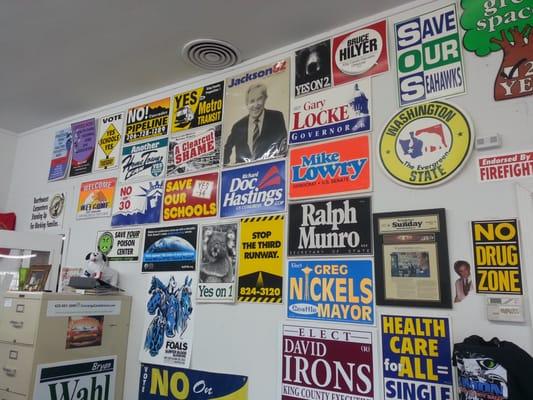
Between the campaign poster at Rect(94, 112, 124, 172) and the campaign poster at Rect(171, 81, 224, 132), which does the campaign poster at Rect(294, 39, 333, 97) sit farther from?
the campaign poster at Rect(94, 112, 124, 172)

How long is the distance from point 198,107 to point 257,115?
0.44m

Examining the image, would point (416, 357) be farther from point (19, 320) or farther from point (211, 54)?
point (19, 320)

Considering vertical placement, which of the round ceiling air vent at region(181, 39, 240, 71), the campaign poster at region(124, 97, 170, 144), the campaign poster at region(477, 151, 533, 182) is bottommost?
the campaign poster at region(477, 151, 533, 182)

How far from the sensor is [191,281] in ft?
7.19

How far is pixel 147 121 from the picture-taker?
2.64m

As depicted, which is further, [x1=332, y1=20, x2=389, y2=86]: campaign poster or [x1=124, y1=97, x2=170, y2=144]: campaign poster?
[x1=124, y1=97, x2=170, y2=144]: campaign poster

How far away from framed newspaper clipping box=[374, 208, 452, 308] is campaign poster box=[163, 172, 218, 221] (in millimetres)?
922

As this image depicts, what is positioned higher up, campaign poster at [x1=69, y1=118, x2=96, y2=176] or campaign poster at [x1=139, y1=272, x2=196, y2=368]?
campaign poster at [x1=69, y1=118, x2=96, y2=176]

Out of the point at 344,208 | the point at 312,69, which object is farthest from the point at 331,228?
the point at 312,69

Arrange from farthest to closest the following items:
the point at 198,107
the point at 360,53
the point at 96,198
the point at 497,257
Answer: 1. the point at 96,198
2. the point at 198,107
3. the point at 360,53
4. the point at 497,257

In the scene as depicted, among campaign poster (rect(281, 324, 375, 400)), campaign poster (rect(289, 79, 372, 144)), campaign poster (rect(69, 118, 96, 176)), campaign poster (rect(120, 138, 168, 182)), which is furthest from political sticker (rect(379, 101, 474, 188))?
campaign poster (rect(69, 118, 96, 176))

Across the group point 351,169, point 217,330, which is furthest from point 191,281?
point 351,169

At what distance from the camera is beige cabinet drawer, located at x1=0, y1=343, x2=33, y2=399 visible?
1.97 metres

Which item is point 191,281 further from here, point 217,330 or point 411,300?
point 411,300
